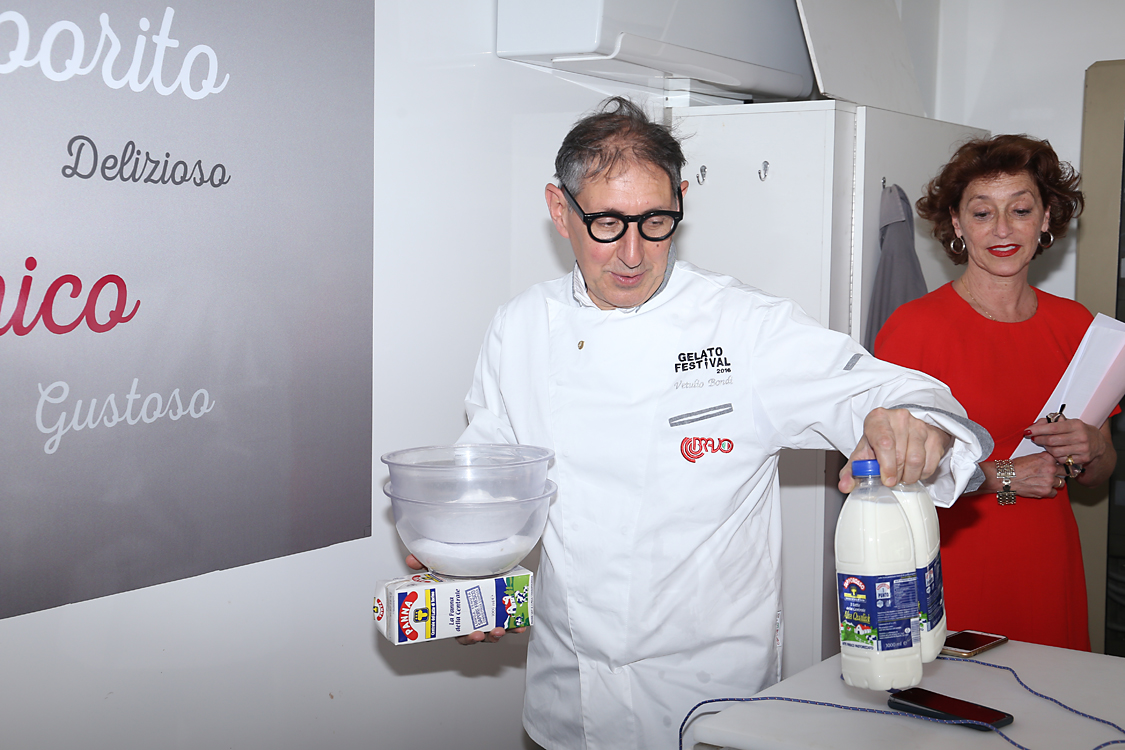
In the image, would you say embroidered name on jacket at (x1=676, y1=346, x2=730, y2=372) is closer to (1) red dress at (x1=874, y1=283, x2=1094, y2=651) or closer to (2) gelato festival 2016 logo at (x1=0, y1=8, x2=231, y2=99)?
→ (1) red dress at (x1=874, y1=283, x2=1094, y2=651)

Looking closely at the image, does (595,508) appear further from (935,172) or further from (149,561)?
(935,172)

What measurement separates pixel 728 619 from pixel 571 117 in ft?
4.93

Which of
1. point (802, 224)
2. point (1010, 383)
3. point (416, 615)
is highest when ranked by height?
point (802, 224)

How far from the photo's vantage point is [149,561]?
171 centimetres

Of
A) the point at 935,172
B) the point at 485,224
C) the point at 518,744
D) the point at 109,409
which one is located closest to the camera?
the point at 109,409

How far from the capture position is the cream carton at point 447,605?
5.02 feet

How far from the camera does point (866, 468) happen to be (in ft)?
4.11

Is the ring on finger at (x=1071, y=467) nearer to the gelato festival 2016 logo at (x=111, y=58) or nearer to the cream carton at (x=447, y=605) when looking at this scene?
the cream carton at (x=447, y=605)

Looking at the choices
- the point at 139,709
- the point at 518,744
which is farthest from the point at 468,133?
the point at 518,744

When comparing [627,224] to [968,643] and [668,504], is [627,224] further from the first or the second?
[968,643]

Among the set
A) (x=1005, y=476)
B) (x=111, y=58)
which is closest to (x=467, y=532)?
(x=111, y=58)

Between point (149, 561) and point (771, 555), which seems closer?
point (149, 561)

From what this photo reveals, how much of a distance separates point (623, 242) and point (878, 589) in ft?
2.56

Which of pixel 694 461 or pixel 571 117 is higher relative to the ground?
pixel 571 117
